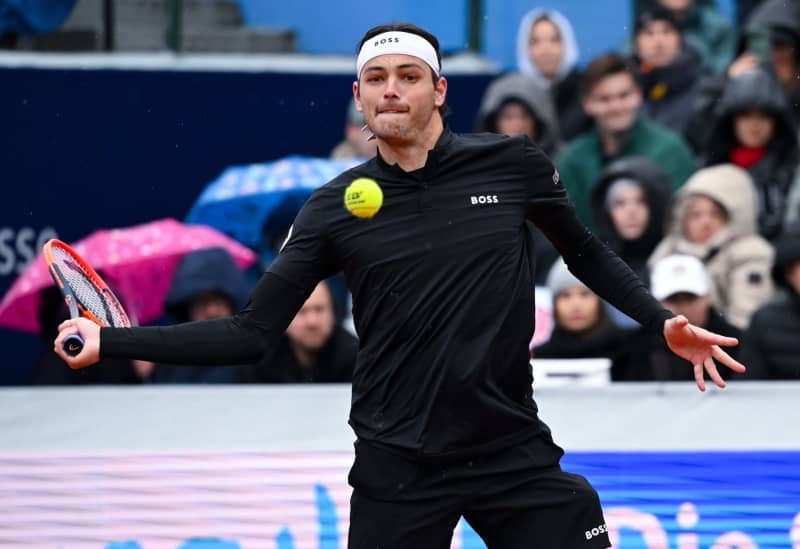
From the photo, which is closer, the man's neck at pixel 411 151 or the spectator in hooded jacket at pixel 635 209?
the man's neck at pixel 411 151

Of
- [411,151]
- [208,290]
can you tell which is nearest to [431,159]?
[411,151]

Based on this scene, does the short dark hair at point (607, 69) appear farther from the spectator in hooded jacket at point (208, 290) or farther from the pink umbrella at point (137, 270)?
the spectator in hooded jacket at point (208, 290)

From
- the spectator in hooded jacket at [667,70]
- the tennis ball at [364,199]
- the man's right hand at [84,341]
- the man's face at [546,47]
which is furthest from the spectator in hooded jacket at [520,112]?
the man's right hand at [84,341]

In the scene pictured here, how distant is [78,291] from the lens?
436cm

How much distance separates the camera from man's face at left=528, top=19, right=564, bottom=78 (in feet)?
31.8

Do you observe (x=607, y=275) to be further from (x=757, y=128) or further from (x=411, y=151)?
(x=757, y=128)

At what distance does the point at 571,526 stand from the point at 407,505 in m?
0.46

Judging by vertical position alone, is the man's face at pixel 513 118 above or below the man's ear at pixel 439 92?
above

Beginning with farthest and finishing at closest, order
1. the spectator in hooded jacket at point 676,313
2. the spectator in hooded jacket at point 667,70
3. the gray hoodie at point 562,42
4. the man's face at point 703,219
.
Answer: the gray hoodie at point 562,42 → the spectator in hooded jacket at point 667,70 → the man's face at point 703,219 → the spectator in hooded jacket at point 676,313

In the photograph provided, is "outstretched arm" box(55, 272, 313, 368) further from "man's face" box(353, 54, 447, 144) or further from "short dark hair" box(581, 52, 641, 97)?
"short dark hair" box(581, 52, 641, 97)

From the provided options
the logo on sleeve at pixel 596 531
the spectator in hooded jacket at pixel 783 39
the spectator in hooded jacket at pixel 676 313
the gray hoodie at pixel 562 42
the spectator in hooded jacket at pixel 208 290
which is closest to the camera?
the logo on sleeve at pixel 596 531

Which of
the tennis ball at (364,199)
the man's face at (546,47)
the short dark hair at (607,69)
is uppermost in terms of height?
the man's face at (546,47)

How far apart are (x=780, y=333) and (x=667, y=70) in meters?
2.66

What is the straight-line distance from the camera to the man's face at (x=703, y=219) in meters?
8.09
